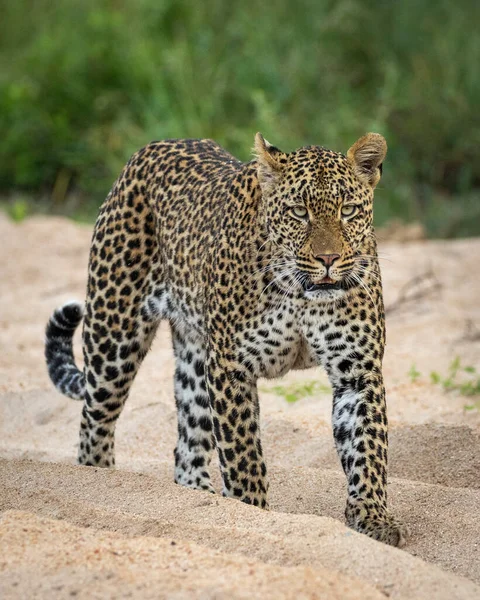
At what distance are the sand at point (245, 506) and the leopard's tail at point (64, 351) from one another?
41cm

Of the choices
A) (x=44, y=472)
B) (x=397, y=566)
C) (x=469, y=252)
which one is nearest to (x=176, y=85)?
(x=469, y=252)

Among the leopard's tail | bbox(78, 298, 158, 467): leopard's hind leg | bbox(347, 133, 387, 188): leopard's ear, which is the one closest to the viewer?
bbox(347, 133, 387, 188): leopard's ear

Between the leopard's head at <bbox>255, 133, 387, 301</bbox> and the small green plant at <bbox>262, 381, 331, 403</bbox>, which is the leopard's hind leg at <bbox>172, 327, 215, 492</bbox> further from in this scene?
the small green plant at <bbox>262, 381, 331, 403</bbox>

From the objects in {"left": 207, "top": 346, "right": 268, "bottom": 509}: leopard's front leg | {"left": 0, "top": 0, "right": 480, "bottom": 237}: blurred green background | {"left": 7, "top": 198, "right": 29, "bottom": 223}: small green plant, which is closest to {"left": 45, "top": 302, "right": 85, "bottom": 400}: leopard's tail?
{"left": 207, "top": 346, "right": 268, "bottom": 509}: leopard's front leg

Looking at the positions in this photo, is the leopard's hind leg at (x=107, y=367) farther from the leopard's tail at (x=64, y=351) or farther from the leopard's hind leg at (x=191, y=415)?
the leopard's tail at (x=64, y=351)

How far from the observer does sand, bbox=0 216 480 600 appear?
12.8 feet

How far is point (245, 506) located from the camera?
16.0ft

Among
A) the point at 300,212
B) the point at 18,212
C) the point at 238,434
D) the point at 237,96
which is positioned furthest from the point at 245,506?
the point at 237,96

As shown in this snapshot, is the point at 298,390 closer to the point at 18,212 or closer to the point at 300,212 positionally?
the point at 300,212

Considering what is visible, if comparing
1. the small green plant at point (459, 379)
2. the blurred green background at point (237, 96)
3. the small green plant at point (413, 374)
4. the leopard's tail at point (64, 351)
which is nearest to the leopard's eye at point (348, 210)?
the leopard's tail at point (64, 351)

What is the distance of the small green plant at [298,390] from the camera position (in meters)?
7.81

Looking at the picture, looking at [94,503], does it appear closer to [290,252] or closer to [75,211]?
[290,252]

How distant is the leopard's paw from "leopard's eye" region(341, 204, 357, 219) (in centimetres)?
116

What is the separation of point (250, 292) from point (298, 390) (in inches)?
111
